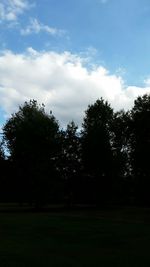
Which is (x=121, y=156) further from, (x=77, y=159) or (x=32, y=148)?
(x=32, y=148)

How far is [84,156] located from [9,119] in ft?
38.0

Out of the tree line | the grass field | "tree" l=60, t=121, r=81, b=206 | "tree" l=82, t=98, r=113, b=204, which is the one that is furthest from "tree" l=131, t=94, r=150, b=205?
the grass field

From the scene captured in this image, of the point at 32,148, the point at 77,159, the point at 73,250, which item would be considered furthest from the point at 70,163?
the point at 73,250

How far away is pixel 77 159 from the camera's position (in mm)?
71375

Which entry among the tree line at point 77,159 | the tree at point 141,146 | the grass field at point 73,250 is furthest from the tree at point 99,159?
the grass field at point 73,250

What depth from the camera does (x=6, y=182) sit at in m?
67.7

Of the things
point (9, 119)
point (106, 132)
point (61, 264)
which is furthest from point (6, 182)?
point (61, 264)

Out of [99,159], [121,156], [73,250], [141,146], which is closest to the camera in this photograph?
[73,250]

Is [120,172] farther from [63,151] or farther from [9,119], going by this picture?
[9,119]

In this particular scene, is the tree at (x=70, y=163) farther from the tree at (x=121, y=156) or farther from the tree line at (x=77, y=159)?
the tree at (x=121, y=156)

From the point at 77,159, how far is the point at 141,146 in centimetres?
937

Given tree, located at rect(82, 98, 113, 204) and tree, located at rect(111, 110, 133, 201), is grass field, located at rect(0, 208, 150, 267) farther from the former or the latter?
tree, located at rect(111, 110, 133, 201)

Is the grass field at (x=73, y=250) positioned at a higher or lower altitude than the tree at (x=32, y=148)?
lower

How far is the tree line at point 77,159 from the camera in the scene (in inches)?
2547
